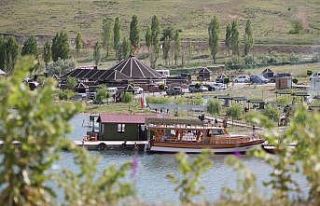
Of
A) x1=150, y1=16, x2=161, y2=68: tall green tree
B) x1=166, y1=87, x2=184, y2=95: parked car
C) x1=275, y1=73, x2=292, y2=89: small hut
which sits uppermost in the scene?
x1=150, y1=16, x2=161, y2=68: tall green tree

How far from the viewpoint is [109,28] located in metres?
120

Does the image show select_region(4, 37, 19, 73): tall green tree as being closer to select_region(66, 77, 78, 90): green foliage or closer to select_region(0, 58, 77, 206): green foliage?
select_region(66, 77, 78, 90): green foliage

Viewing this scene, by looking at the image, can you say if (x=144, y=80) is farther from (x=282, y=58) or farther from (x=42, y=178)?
(x=42, y=178)

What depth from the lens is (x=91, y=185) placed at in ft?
30.2

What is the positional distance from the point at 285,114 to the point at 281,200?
5176 centimetres

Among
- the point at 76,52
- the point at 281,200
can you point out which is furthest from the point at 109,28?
the point at 281,200

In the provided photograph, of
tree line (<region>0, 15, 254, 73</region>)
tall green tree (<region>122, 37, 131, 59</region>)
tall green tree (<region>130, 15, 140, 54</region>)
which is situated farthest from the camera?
tall green tree (<region>130, 15, 140, 54</region>)

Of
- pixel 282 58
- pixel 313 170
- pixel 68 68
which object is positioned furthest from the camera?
pixel 282 58

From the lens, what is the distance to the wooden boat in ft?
160

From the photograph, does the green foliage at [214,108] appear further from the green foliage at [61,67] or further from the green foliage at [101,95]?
the green foliage at [61,67]

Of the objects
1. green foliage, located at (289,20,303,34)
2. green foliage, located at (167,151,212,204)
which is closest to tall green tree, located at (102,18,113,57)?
green foliage, located at (289,20,303,34)

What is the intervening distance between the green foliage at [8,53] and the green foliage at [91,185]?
9357 centimetres

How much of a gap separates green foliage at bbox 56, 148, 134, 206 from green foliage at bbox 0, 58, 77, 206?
0.94ft

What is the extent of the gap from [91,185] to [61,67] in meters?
99.6
